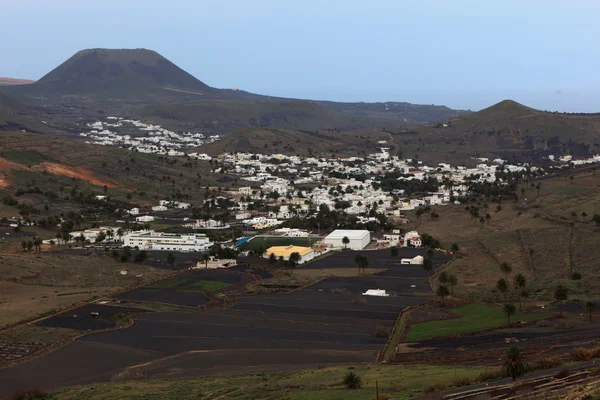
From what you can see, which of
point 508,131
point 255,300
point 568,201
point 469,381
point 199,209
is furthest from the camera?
point 508,131

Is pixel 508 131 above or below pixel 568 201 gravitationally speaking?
above

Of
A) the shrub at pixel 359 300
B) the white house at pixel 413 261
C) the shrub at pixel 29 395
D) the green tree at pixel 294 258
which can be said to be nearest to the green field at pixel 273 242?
the green tree at pixel 294 258

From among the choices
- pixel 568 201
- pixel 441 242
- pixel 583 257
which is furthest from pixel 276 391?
pixel 568 201

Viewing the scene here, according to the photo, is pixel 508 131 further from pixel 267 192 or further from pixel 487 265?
pixel 487 265

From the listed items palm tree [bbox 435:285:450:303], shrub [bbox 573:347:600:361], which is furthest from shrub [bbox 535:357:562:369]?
palm tree [bbox 435:285:450:303]

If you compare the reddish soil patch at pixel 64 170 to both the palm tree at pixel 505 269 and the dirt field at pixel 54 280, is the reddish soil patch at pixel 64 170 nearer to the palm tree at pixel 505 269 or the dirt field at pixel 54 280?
the dirt field at pixel 54 280

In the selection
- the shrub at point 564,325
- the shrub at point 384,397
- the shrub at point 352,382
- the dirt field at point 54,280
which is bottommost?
the dirt field at point 54,280

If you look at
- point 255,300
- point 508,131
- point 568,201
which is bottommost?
point 255,300
